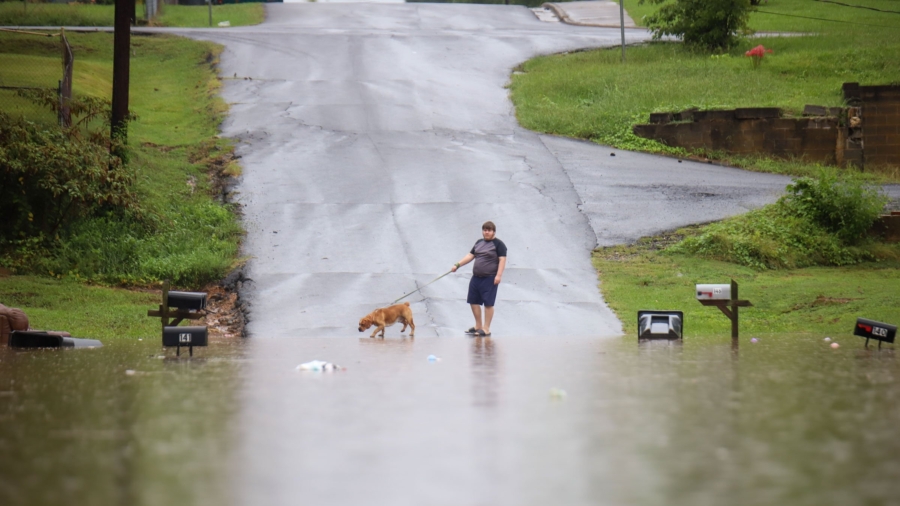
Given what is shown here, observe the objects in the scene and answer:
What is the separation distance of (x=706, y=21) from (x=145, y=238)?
23.9 metres

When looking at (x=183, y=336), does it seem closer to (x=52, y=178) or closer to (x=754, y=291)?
(x=52, y=178)

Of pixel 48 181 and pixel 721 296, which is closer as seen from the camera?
pixel 721 296

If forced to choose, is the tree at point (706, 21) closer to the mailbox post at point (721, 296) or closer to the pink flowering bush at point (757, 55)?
the pink flowering bush at point (757, 55)

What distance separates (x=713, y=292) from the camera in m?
13.4

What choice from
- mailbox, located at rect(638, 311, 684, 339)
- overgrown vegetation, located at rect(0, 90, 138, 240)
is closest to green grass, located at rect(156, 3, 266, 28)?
overgrown vegetation, located at rect(0, 90, 138, 240)

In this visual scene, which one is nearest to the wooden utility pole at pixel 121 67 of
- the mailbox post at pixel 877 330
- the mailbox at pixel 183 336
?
the mailbox at pixel 183 336

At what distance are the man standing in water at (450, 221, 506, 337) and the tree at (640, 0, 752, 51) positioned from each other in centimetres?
2390

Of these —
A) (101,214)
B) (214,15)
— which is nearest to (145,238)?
(101,214)

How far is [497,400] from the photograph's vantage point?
8.06 metres

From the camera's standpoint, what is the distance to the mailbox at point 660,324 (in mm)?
13602

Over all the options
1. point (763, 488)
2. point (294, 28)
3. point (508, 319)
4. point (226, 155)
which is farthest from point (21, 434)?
point (294, 28)

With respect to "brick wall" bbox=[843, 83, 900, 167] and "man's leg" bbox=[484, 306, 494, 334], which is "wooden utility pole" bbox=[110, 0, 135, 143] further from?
"brick wall" bbox=[843, 83, 900, 167]

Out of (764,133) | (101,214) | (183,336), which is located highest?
(764,133)

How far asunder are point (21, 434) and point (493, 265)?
30.0 ft
